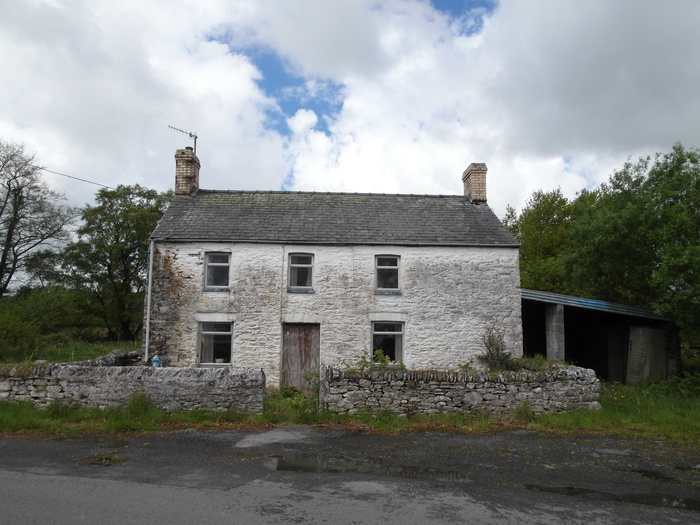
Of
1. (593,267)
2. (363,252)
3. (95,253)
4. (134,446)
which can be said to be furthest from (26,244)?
(593,267)

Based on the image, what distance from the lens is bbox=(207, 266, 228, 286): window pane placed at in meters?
15.5

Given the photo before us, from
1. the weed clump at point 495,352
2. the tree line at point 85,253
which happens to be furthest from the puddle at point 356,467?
the tree line at point 85,253

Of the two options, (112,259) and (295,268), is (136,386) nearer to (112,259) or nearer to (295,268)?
(295,268)

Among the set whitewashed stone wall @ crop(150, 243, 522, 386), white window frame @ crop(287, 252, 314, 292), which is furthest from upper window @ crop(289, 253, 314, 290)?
whitewashed stone wall @ crop(150, 243, 522, 386)

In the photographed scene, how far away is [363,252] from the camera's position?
1557cm

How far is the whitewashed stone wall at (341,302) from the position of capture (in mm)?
14906

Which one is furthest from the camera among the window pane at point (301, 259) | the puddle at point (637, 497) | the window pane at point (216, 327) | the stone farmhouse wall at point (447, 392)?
the window pane at point (301, 259)

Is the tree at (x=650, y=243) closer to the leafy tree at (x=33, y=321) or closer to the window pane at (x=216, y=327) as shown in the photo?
the window pane at (x=216, y=327)

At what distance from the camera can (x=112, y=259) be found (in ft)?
115

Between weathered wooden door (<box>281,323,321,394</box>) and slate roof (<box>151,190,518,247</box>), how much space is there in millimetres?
2884

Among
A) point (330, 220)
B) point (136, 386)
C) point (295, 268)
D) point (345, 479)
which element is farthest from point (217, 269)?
point (345, 479)

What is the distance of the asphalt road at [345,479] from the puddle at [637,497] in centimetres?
3

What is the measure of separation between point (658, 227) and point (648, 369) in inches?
185

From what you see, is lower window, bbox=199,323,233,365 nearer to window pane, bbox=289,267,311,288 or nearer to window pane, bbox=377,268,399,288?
window pane, bbox=289,267,311,288
